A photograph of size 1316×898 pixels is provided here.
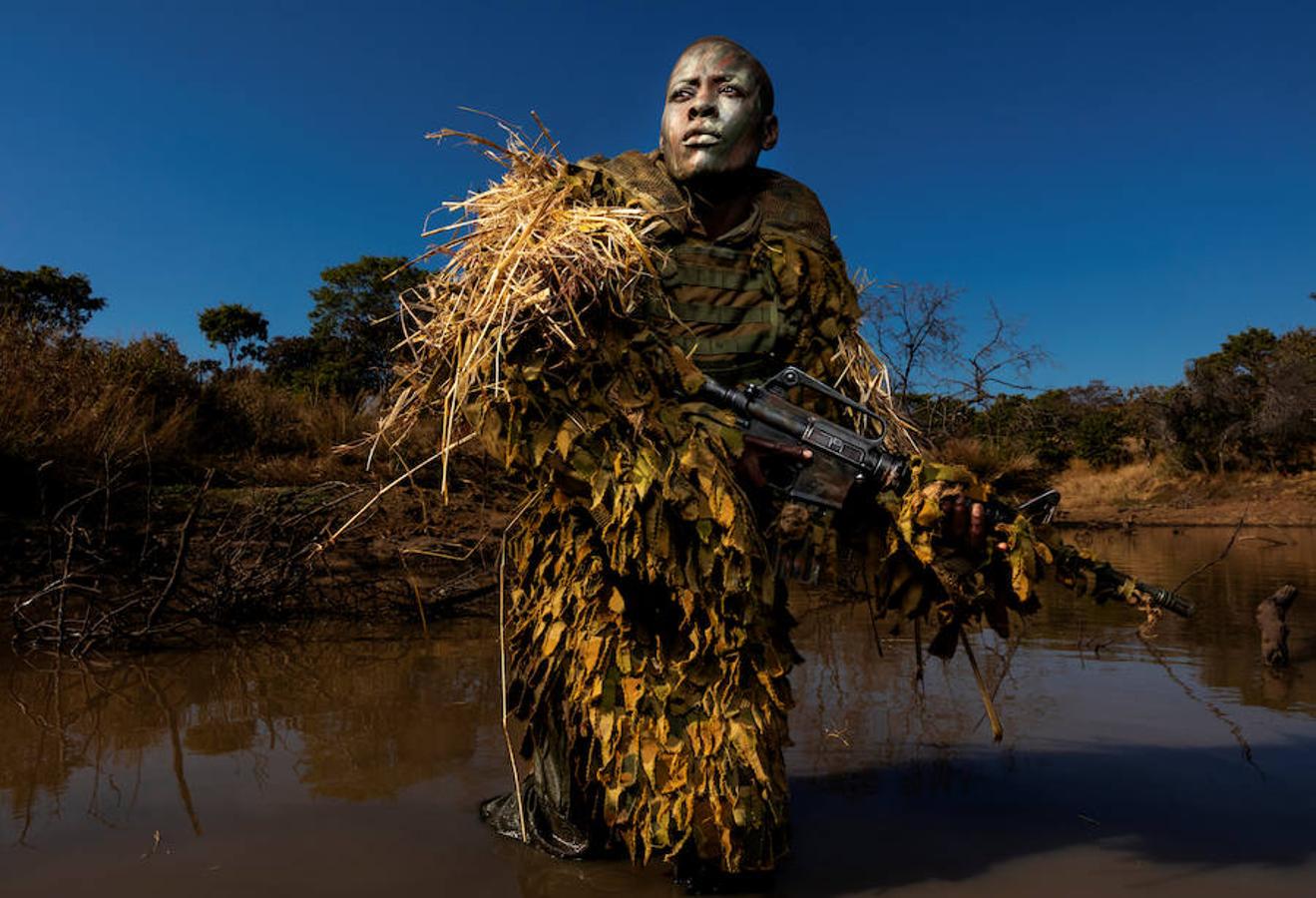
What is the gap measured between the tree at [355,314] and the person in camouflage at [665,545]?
18.9 meters

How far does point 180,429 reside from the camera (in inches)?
384

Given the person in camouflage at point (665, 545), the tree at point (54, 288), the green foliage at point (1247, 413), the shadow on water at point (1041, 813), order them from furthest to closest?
the tree at point (54, 288) → the green foliage at point (1247, 413) → the shadow on water at point (1041, 813) → the person in camouflage at point (665, 545)

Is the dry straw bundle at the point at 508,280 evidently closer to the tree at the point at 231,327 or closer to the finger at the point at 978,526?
the finger at the point at 978,526

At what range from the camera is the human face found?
3018 millimetres

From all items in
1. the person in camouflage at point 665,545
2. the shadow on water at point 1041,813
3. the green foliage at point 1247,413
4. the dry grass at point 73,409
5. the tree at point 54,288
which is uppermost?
the tree at point 54,288

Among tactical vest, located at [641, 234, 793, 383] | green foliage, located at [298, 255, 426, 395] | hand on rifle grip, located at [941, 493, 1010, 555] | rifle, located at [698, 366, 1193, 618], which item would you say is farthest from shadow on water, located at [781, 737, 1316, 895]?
green foliage, located at [298, 255, 426, 395]

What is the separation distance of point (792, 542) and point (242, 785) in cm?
237

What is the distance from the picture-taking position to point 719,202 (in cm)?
316

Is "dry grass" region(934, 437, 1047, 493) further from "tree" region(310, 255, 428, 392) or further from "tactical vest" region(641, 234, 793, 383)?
"tree" region(310, 255, 428, 392)

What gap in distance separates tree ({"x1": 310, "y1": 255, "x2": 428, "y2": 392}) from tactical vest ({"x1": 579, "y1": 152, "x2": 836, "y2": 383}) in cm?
1883

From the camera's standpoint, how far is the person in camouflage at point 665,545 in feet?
8.29

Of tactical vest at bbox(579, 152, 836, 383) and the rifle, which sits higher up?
tactical vest at bbox(579, 152, 836, 383)

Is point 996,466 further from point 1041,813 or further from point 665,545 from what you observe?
point 665,545

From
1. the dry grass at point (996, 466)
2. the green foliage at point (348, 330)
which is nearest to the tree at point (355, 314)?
the green foliage at point (348, 330)
